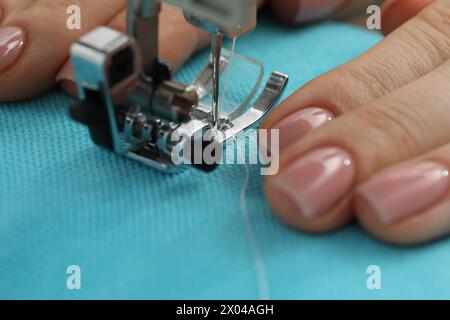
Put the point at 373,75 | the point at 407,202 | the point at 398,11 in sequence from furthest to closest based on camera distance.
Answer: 1. the point at 398,11
2. the point at 373,75
3. the point at 407,202

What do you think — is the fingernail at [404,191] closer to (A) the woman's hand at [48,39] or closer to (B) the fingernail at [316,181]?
(B) the fingernail at [316,181]

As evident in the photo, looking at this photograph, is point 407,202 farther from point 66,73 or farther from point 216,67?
point 66,73

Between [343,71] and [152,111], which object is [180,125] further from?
[343,71]

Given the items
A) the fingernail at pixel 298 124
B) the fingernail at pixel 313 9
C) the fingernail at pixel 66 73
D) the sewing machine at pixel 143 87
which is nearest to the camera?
the sewing machine at pixel 143 87

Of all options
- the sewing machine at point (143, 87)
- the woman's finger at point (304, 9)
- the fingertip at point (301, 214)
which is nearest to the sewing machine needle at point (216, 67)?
the sewing machine at point (143, 87)

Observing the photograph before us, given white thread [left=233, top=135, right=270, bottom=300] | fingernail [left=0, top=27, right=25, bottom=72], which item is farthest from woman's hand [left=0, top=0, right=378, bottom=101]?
white thread [left=233, top=135, right=270, bottom=300]

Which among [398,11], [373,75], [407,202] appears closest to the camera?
[407,202]

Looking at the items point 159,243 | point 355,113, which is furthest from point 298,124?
point 159,243
